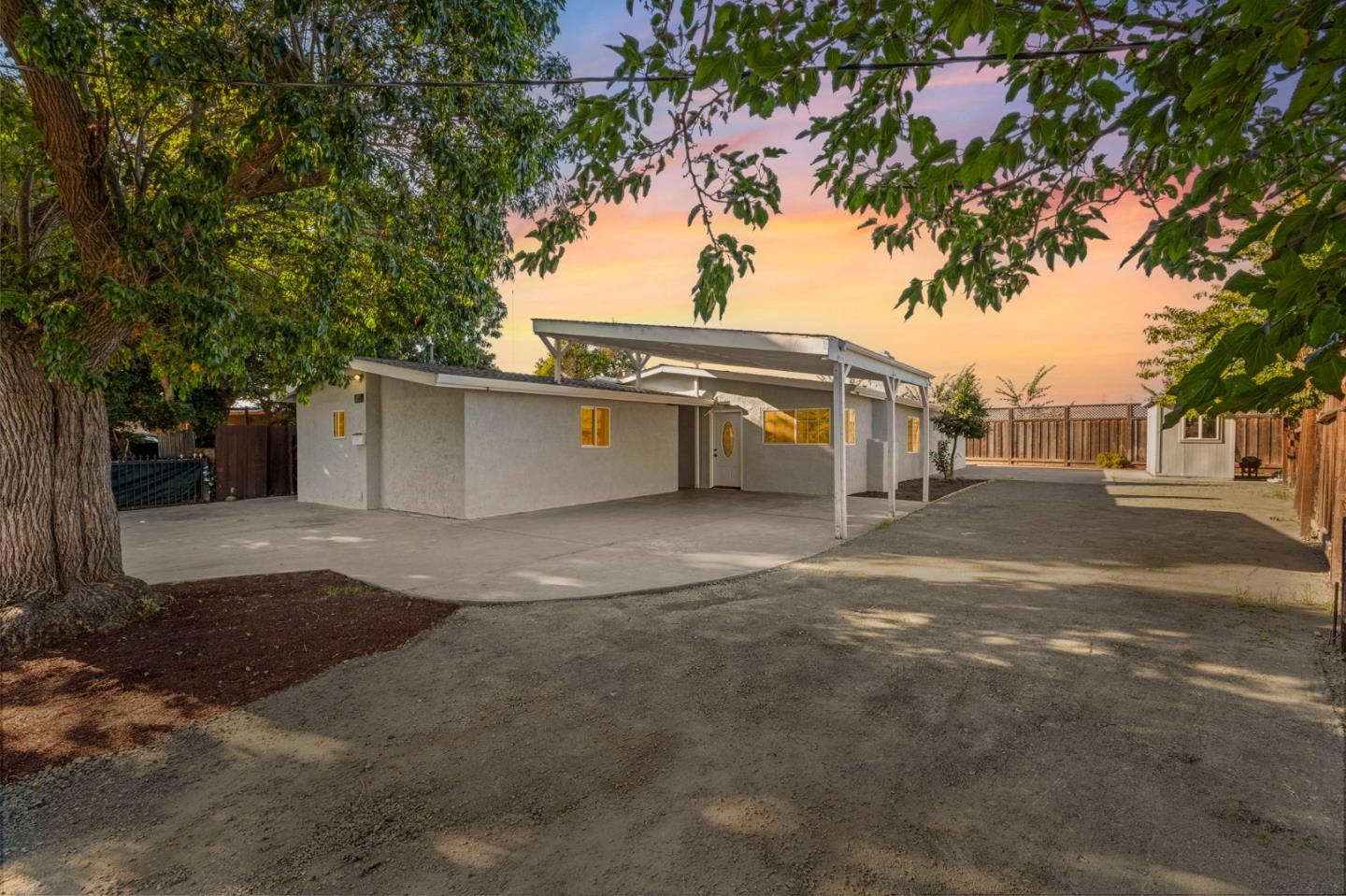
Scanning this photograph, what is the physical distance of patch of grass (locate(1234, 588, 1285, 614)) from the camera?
5.03 metres

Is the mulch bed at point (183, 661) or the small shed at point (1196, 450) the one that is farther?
the small shed at point (1196, 450)

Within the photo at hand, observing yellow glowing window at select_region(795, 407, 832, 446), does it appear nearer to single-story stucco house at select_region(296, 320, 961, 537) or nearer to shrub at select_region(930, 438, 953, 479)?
single-story stucco house at select_region(296, 320, 961, 537)

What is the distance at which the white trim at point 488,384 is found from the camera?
31.4ft

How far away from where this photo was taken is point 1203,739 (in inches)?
116

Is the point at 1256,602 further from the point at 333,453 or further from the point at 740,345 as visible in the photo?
the point at 333,453

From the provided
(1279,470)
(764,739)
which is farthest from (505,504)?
(1279,470)

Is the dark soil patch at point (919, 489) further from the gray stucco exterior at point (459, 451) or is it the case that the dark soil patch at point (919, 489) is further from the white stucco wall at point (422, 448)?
the white stucco wall at point (422, 448)

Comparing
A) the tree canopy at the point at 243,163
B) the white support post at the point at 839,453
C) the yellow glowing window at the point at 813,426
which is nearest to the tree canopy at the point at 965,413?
the yellow glowing window at the point at 813,426

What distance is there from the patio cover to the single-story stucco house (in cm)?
3

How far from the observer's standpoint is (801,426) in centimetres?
1399

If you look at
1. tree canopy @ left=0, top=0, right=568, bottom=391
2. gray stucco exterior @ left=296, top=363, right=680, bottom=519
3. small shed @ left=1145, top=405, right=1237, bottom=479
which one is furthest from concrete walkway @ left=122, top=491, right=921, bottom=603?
small shed @ left=1145, top=405, right=1237, bottom=479

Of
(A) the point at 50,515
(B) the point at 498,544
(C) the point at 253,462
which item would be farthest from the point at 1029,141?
(C) the point at 253,462

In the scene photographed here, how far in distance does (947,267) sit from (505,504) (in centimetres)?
920

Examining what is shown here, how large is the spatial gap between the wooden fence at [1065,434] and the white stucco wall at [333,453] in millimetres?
22649
